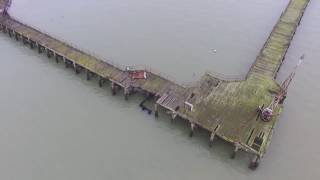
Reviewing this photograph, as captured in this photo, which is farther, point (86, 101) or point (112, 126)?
point (86, 101)

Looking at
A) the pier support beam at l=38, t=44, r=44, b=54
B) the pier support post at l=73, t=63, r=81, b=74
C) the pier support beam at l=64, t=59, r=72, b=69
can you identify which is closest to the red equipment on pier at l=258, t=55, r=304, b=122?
the pier support post at l=73, t=63, r=81, b=74

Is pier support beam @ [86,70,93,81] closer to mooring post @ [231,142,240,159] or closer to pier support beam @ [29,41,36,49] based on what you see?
pier support beam @ [29,41,36,49]

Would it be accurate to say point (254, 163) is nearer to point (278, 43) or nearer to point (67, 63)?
point (278, 43)

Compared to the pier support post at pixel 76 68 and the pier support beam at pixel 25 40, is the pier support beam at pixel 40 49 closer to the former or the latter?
the pier support beam at pixel 25 40

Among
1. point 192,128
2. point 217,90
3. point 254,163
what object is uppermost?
point 217,90

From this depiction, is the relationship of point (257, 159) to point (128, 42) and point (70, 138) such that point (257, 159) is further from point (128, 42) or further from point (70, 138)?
point (128, 42)

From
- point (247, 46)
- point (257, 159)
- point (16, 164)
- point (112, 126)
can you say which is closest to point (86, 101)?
point (112, 126)

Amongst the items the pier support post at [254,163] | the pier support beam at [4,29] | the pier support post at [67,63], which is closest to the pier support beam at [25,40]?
the pier support beam at [4,29]

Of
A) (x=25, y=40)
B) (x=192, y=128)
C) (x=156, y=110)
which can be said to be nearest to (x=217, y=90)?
(x=192, y=128)
